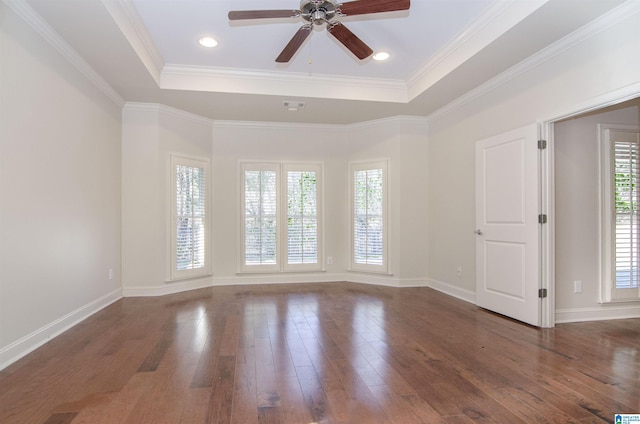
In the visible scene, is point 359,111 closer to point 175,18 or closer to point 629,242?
point 175,18

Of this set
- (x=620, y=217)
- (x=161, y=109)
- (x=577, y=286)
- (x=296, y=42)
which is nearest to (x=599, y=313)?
(x=577, y=286)

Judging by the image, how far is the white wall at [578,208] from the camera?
3.60 m

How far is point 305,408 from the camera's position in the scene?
1998 mm

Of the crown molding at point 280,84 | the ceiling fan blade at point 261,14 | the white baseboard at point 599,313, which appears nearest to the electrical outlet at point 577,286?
the white baseboard at point 599,313

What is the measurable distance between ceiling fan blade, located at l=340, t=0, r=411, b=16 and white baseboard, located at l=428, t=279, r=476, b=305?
135 inches

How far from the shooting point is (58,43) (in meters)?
Result: 3.15

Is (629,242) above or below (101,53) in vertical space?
below

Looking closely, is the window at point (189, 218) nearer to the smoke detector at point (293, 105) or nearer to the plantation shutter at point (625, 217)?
the smoke detector at point (293, 105)

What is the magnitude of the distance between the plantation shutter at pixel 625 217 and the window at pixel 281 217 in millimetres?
3814

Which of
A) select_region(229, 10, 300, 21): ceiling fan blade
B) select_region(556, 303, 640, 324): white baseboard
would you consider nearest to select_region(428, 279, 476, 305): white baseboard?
select_region(556, 303, 640, 324): white baseboard

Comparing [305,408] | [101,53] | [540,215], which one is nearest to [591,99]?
[540,215]

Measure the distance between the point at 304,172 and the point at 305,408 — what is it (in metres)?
4.22

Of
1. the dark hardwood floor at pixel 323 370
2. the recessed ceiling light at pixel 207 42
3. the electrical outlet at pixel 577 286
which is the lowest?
the dark hardwood floor at pixel 323 370

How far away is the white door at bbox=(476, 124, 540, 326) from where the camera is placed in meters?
3.49
